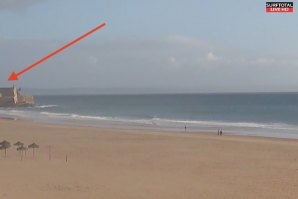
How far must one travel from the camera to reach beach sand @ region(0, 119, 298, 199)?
15.8 meters

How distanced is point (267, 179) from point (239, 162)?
15.1 feet

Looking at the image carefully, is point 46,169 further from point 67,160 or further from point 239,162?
point 239,162

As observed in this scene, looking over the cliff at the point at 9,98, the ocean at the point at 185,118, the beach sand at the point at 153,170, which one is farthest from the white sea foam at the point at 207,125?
the cliff at the point at 9,98

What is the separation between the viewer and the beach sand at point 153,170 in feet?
51.7

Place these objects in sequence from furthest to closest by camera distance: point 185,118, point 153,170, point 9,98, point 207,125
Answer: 1. point 9,98
2. point 185,118
3. point 207,125
4. point 153,170

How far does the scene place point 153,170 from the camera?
2033cm

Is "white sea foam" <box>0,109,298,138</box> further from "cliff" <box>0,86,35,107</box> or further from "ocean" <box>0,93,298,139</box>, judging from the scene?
"cliff" <box>0,86,35,107</box>

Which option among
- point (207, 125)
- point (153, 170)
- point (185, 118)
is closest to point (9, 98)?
point (185, 118)

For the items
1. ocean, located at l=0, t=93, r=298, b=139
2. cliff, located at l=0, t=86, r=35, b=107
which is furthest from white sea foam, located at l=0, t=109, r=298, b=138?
cliff, located at l=0, t=86, r=35, b=107

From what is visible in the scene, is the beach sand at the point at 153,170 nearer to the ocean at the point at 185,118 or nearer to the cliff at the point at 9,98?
the ocean at the point at 185,118

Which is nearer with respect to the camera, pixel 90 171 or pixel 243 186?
pixel 243 186

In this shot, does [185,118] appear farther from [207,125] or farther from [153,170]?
[153,170]

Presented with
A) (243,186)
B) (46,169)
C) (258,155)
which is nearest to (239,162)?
(258,155)

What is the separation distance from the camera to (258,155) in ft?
84.1
